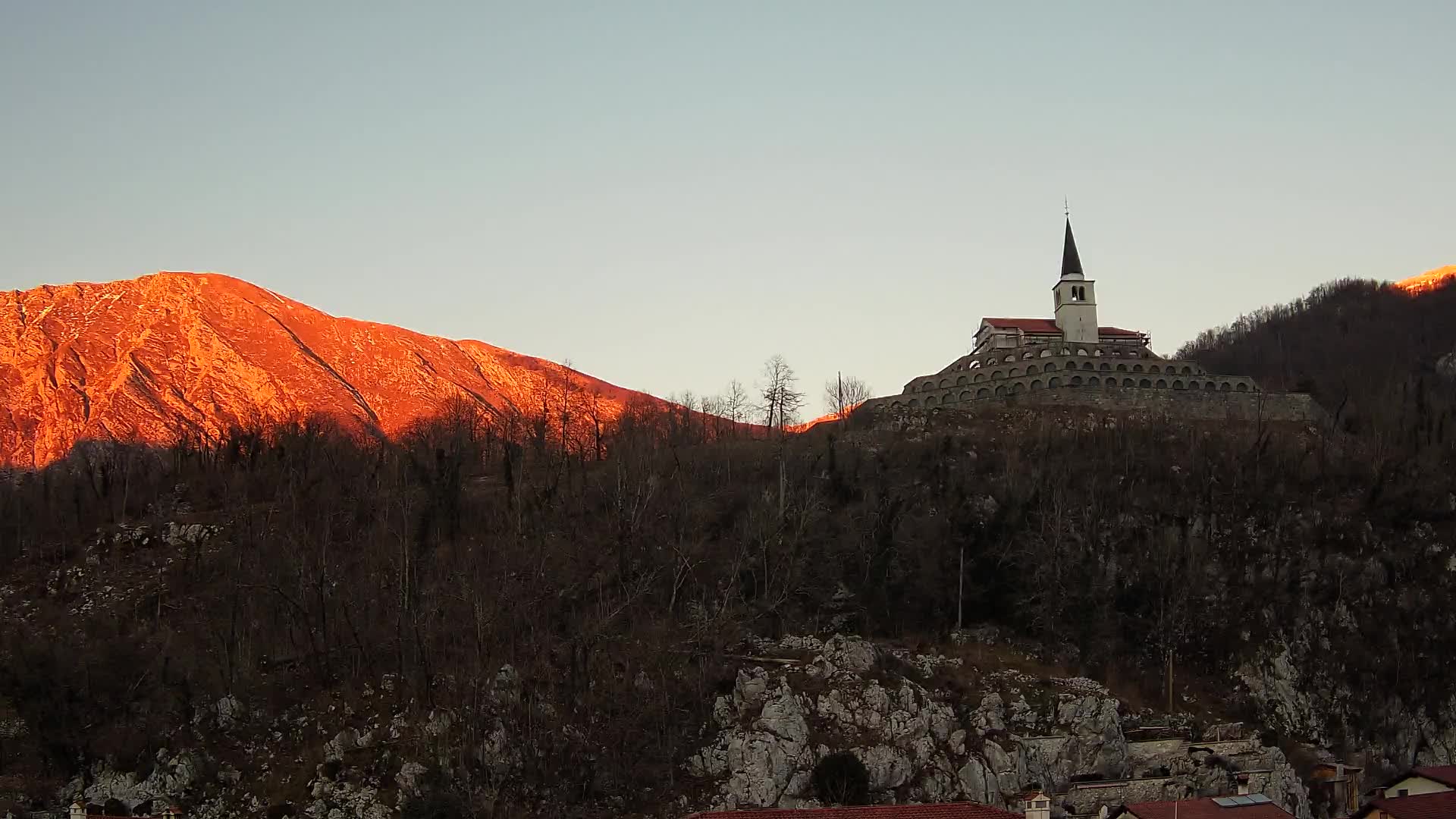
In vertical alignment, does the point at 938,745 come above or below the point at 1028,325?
below

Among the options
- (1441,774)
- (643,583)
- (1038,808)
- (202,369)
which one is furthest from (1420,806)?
(202,369)

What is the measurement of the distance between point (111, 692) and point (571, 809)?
21.0 m

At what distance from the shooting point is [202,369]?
142 m

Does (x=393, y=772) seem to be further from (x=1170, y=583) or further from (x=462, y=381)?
(x=462, y=381)

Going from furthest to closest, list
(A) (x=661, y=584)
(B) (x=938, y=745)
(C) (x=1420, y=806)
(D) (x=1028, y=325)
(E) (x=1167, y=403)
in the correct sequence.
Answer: (D) (x=1028, y=325)
(E) (x=1167, y=403)
(A) (x=661, y=584)
(B) (x=938, y=745)
(C) (x=1420, y=806)

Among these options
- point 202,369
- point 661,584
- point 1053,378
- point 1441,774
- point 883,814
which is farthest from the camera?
point 202,369

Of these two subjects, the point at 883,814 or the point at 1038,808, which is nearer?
the point at 883,814

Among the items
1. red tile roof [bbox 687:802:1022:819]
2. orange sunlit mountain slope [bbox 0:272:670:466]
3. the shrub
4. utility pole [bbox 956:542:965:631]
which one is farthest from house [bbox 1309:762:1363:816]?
orange sunlit mountain slope [bbox 0:272:670:466]

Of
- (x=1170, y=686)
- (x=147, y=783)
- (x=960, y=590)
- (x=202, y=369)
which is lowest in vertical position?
(x=147, y=783)

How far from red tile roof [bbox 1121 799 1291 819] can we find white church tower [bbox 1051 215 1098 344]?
60166 millimetres

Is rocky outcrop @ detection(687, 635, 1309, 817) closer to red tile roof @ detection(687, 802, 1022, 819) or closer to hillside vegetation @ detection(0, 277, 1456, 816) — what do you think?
hillside vegetation @ detection(0, 277, 1456, 816)

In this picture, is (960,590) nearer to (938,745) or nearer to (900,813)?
(938,745)

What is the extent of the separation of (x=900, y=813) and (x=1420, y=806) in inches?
674

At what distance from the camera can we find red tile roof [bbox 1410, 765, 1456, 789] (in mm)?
47719
